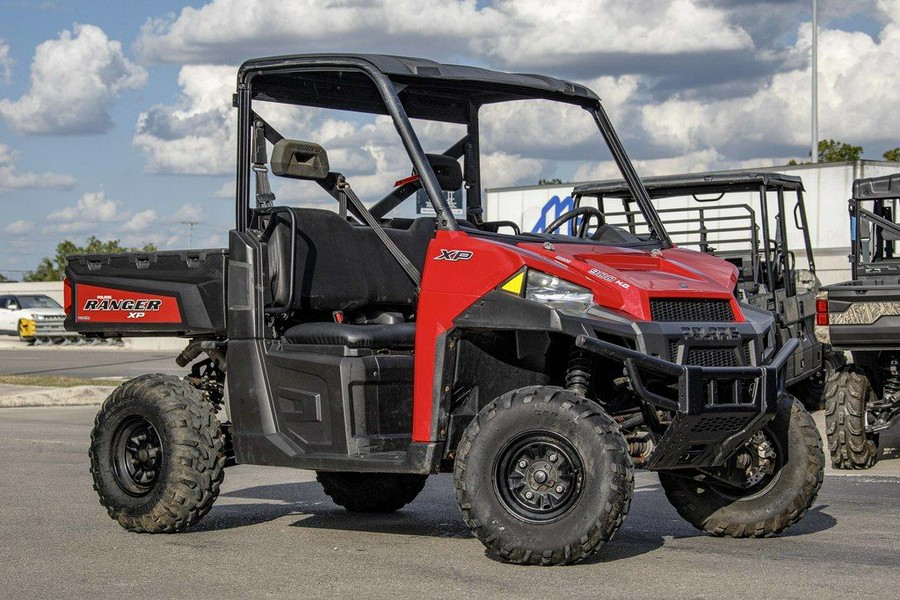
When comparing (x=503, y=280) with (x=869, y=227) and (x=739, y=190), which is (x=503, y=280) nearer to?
(x=869, y=227)

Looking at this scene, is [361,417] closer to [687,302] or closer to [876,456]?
[687,302]

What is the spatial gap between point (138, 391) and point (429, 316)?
207cm

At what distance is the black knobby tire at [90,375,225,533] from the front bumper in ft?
8.31

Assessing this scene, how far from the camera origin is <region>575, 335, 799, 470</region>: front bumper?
257 inches

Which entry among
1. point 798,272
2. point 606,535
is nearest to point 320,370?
point 606,535

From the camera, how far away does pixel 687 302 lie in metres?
7.04

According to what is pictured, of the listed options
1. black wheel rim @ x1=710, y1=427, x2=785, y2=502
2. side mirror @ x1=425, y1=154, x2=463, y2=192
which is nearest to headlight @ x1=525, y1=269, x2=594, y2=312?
side mirror @ x1=425, y1=154, x2=463, y2=192

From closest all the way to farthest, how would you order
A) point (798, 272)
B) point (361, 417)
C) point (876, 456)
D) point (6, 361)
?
point (361, 417), point (876, 456), point (798, 272), point (6, 361)

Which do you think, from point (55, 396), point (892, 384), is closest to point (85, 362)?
point (55, 396)

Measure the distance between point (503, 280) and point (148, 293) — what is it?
2.63 m

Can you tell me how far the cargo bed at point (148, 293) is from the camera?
820 centimetres

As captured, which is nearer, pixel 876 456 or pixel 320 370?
pixel 320 370

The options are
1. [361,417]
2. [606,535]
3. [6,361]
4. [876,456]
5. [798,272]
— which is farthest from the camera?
[6,361]

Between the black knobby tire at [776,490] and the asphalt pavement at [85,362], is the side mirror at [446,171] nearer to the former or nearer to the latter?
the black knobby tire at [776,490]
